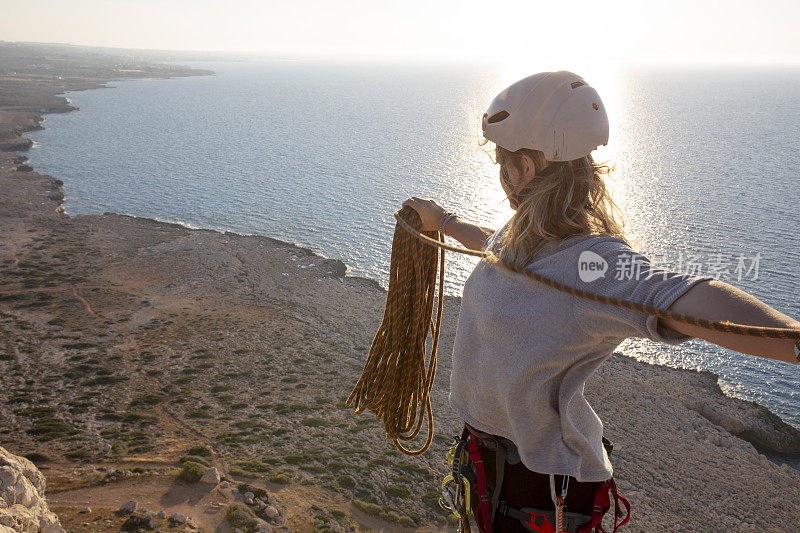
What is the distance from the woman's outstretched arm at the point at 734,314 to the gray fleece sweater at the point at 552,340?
0.03 meters

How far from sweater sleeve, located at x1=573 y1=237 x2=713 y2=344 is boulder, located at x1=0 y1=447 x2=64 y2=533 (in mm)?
6820

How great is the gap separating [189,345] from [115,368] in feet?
8.98

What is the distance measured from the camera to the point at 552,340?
169 cm

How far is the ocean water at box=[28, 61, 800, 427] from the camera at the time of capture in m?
29.6

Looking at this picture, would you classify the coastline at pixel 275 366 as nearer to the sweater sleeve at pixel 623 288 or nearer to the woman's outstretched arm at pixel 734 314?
the sweater sleeve at pixel 623 288

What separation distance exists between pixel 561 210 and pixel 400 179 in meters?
50.3

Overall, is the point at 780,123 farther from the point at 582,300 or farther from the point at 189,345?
the point at 582,300

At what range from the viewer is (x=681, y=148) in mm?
63625

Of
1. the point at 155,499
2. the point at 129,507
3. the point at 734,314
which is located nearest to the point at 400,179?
the point at 155,499

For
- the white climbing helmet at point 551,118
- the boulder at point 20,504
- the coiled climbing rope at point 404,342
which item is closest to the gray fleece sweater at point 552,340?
the white climbing helmet at point 551,118

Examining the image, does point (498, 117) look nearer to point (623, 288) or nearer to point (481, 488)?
point (623, 288)

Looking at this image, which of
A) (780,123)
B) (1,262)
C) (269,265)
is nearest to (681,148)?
(780,123)

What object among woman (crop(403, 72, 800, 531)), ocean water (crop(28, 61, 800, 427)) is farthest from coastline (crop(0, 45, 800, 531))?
woman (crop(403, 72, 800, 531))

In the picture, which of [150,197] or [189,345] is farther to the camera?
[150,197]
